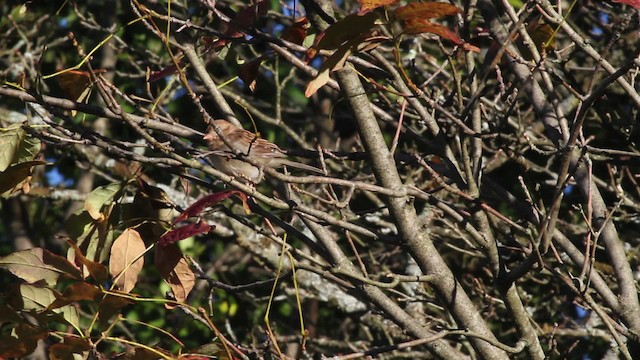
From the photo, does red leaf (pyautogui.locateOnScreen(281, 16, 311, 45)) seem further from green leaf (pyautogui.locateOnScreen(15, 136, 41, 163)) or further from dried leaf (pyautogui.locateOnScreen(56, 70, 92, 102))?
green leaf (pyautogui.locateOnScreen(15, 136, 41, 163))

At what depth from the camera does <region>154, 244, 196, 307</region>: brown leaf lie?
9.68 feet

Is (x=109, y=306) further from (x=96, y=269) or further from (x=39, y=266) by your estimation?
(x=39, y=266)

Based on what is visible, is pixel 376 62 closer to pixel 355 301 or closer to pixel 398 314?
pixel 398 314

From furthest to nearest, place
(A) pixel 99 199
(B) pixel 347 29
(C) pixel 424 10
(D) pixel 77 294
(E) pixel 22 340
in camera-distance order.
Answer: (A) pixel 99 199, (E) pixel 22 340, (D) pixel 77 294, (B) pixel 347 29, (C) pixel 424 10

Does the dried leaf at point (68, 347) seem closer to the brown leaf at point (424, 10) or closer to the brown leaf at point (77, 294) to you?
the brown leaf at point (77, 294)

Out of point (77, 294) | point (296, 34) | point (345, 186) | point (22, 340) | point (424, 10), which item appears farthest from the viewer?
point (296, 34)

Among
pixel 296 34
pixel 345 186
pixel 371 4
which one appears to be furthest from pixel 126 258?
pixel 371 4

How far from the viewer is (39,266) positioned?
2.79 metres

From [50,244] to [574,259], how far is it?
5.66 meters

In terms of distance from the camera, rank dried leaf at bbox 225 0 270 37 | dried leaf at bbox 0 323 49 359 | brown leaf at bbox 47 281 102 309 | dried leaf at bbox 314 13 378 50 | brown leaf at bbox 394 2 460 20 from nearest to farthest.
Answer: brown leaf at bbox 394 2 460 20 < dried leaf at bbox 314 13 378 50 < brown leaf at bbox 47 281 102 309 < dried leaf at bbox 0 323 49 359 < dried leaf at bbox 225 0 270 37

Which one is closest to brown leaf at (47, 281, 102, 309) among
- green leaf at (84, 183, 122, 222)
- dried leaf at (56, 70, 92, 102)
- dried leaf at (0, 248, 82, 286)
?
dried leaf at (0, 248, 82, 286)

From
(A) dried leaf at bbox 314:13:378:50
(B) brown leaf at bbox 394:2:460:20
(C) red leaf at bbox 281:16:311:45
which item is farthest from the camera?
(C) red leaf at bbox 281:16:311:45

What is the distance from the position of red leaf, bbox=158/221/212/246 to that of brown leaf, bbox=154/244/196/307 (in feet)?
0.65

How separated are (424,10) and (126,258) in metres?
1.30
